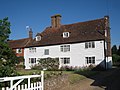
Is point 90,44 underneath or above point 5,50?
above

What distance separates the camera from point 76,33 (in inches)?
1416

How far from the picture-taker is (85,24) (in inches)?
1469

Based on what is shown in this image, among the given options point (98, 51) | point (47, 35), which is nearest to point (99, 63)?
point (98, 51)

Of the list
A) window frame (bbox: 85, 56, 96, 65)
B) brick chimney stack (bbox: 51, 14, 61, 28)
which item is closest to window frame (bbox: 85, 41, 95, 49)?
window frame (bbox: 85, 56, 96, 65)

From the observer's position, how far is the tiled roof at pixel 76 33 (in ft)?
108

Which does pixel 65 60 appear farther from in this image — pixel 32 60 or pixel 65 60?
pixel 32 60

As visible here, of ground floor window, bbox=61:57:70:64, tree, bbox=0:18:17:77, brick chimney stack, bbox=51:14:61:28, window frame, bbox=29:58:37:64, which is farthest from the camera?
brick chimney stack, bbox=51:14:61:28

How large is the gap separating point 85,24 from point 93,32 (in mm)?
4618

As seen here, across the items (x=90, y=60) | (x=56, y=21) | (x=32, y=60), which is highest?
(x=56, y=21)

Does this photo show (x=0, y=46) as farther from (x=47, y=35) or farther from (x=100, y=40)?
(x=47, y=35)

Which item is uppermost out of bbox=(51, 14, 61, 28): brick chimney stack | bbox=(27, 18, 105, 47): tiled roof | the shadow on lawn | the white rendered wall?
bbox=(51, 14, 61, 28): brick chimney stack

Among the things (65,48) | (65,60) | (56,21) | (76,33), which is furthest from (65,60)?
(56,21)

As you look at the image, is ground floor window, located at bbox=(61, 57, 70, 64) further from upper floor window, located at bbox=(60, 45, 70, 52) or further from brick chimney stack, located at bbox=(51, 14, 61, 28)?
brick chimney stack, located at bbox=(51, 14, 61, 28)

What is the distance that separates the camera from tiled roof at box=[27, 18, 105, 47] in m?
32.9
